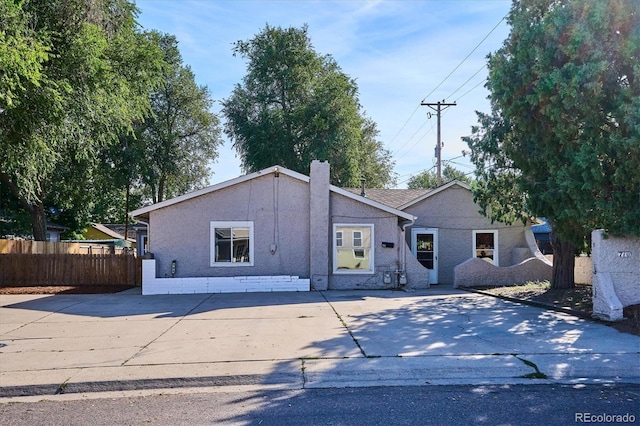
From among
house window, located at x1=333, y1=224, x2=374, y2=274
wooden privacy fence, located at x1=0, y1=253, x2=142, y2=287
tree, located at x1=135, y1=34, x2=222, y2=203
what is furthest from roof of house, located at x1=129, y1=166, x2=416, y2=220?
tree, located at x1=135, y1=34, x2=222, y2=203

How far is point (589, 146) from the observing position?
33.0 ft

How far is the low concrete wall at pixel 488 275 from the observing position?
58.5 feet

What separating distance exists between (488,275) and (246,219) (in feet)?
28.1

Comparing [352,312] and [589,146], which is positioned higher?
[589,146]

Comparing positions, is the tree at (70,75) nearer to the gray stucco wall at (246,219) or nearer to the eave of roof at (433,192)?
the gray stucco wall at (246,219)

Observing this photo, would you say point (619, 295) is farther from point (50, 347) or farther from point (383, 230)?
point (50, 347)

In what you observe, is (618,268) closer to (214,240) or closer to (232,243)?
(232,243)

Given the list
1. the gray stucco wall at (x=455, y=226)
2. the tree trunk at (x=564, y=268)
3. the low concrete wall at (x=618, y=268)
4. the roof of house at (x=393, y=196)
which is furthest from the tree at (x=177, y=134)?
the low concrete wall at (x=618, y=268)

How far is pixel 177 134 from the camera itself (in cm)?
3322

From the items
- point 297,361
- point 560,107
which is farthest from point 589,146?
point 297,361

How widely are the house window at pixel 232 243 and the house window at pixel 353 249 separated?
290 centimetres

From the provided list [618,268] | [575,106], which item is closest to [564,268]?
[618,268]

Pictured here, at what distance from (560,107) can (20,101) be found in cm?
1108

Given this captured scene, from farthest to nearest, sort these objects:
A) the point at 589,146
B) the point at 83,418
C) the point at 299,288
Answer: the point at 299,288 → the point at 589,146 → the point at 83,418
